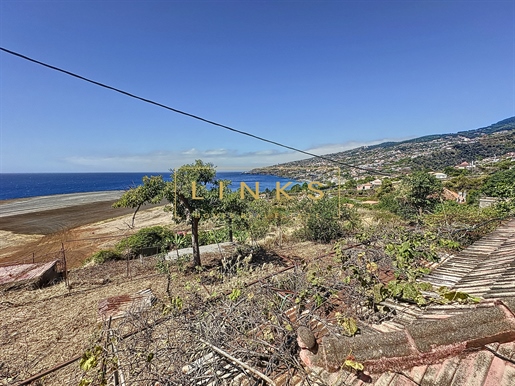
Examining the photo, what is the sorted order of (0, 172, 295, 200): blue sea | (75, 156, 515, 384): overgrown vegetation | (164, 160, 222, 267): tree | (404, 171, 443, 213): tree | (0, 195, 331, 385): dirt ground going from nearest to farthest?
(75, 156, 515, 384): overgrown vegetation < (0, 195, 331, 385): dirt ground < (164, 160, 222, 267): tree < (0, 172, 295, 200): blue sea < (404, 171, 443, 213): tree

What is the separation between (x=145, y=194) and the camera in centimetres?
844

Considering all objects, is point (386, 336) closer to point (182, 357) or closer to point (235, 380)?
point (235, 380)

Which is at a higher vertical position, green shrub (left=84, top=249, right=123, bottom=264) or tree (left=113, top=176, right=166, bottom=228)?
tree (left=113, top=176, right=166, bottom=228)

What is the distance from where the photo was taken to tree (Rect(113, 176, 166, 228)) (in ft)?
27.2

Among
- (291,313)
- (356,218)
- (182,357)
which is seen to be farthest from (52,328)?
(356,218)

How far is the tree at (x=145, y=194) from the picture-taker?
27.2 ft

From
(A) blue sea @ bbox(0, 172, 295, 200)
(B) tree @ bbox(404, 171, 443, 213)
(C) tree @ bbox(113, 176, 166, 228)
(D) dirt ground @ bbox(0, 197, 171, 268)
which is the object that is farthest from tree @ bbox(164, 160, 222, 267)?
(B) tree @ bbox(404, 171, 443, 213)

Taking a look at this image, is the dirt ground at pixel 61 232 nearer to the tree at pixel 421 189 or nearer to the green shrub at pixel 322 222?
the green shrub at pixel 322 222

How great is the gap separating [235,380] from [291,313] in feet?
4.21

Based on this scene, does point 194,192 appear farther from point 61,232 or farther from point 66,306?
point 61,232

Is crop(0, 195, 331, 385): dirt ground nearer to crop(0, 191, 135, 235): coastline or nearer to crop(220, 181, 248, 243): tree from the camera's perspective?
crop(220, 181, 248, 243): tree

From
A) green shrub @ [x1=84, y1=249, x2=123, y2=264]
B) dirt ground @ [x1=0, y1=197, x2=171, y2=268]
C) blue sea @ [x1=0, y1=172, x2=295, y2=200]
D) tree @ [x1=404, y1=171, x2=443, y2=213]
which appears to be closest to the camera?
blue sea @ [x1=0, y1=172, x2=295, y2=200]

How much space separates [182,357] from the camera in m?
2.40

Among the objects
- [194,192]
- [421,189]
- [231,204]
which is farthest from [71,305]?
[421,189]
